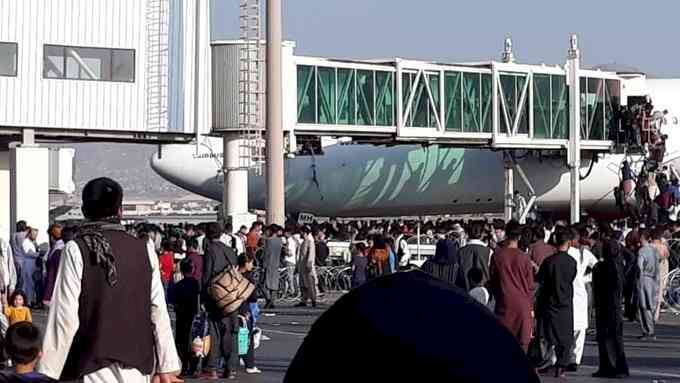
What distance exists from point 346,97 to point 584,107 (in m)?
9.15

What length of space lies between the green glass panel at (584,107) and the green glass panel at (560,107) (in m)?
0.45

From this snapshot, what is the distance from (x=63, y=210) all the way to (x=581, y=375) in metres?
44.7

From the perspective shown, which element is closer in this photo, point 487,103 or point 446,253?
point 446,253

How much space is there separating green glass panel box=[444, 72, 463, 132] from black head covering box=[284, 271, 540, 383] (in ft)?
123

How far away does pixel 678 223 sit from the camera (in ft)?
103

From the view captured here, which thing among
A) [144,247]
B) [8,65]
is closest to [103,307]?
[144,247]

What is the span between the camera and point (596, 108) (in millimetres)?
42906

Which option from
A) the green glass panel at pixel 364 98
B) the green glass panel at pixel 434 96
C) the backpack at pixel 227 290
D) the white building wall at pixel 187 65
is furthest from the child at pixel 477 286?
the green glass panel at pixel 434 96

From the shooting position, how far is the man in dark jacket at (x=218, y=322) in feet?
48.6

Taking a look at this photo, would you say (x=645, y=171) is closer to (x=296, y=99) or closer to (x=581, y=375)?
(x=296, y=99)

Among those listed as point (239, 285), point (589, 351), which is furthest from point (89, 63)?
point (239, 285)

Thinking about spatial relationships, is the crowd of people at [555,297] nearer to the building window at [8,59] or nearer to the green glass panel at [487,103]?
the building window at [8,59]

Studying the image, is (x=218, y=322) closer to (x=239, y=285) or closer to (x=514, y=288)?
(x=239, y=285)

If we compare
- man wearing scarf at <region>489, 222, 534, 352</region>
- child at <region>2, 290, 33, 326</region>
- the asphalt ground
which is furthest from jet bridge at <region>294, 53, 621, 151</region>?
man wearing scarf at <region>489, 222, 534, 352</region>
